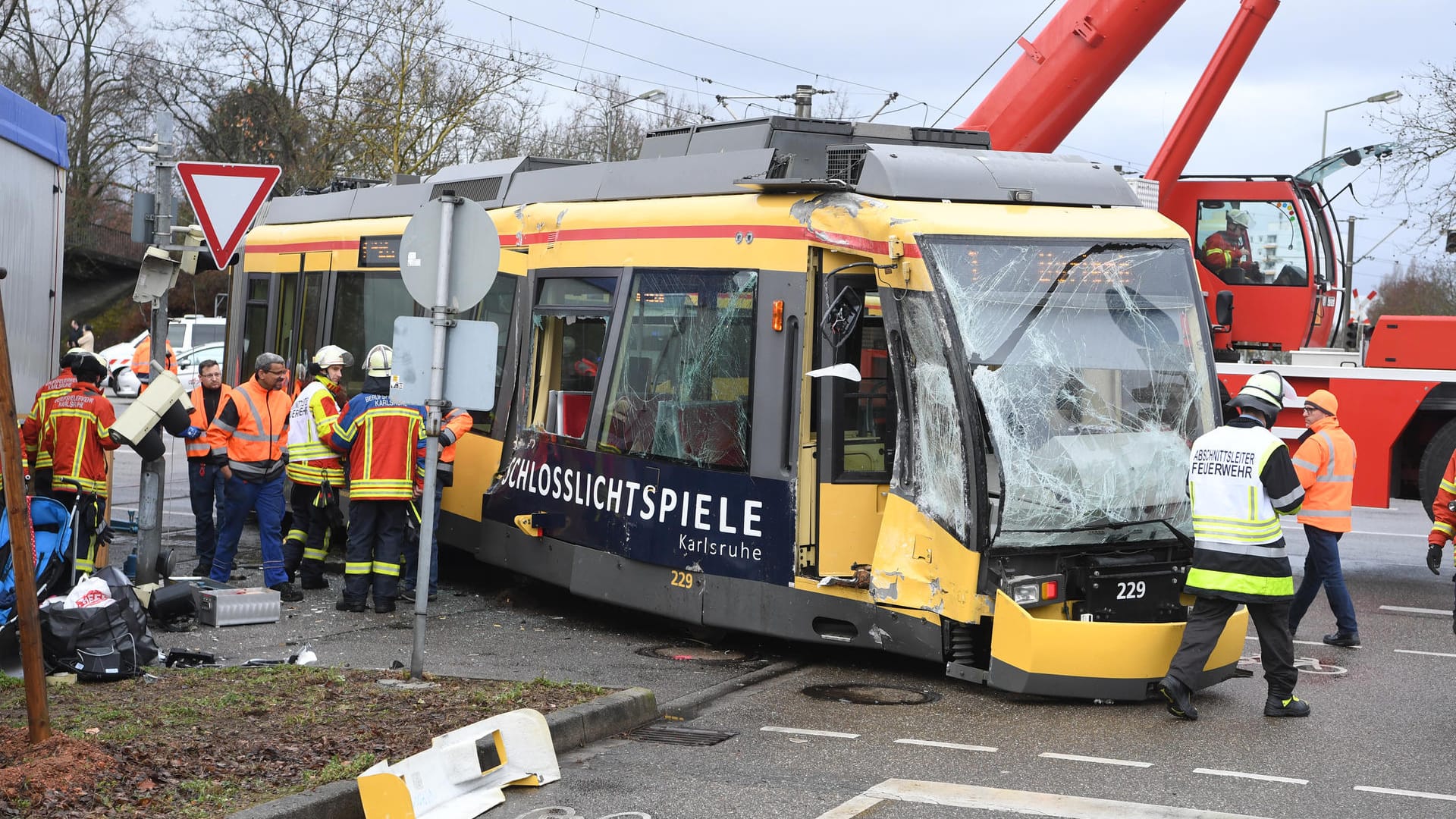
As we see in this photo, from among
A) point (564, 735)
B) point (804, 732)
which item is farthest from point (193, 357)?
A: point (804, 732)

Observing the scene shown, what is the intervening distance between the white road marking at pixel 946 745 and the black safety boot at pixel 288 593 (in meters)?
5.28

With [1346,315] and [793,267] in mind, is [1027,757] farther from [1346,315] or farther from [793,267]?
[1346,315]

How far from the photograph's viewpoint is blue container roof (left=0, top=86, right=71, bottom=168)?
30.0ft

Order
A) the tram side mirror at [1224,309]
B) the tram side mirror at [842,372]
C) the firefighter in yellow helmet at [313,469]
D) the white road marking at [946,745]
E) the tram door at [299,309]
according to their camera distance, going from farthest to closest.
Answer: the tram door at [299,309] < the tram side mirror at [1224,309] < the firefighter in yellow helmet at [313,469] < the tram side mirror at [842,372] < the white road marking at [946,745]

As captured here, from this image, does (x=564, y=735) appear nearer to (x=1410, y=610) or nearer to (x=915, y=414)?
(x=915, y=414)

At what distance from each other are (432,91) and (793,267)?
91.4ft

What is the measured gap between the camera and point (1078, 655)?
7.36 metres

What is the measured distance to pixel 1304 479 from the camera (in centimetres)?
989

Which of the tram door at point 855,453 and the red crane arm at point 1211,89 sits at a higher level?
the red crane arm at point 1211,89

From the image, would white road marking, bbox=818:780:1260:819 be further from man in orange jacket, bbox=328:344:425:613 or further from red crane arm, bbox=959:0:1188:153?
red crane arm, bbox=959:0:1188:153

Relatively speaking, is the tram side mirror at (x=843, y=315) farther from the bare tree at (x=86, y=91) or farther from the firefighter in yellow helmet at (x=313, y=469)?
the bare tree at (x=86, y=91)

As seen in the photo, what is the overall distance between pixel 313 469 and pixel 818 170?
4.33 m

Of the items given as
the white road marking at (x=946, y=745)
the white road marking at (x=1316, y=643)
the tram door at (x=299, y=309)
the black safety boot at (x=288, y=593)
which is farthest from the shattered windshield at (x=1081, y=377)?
the tram door at (x=299, y=309)

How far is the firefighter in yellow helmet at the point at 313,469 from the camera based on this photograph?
1048 cm
